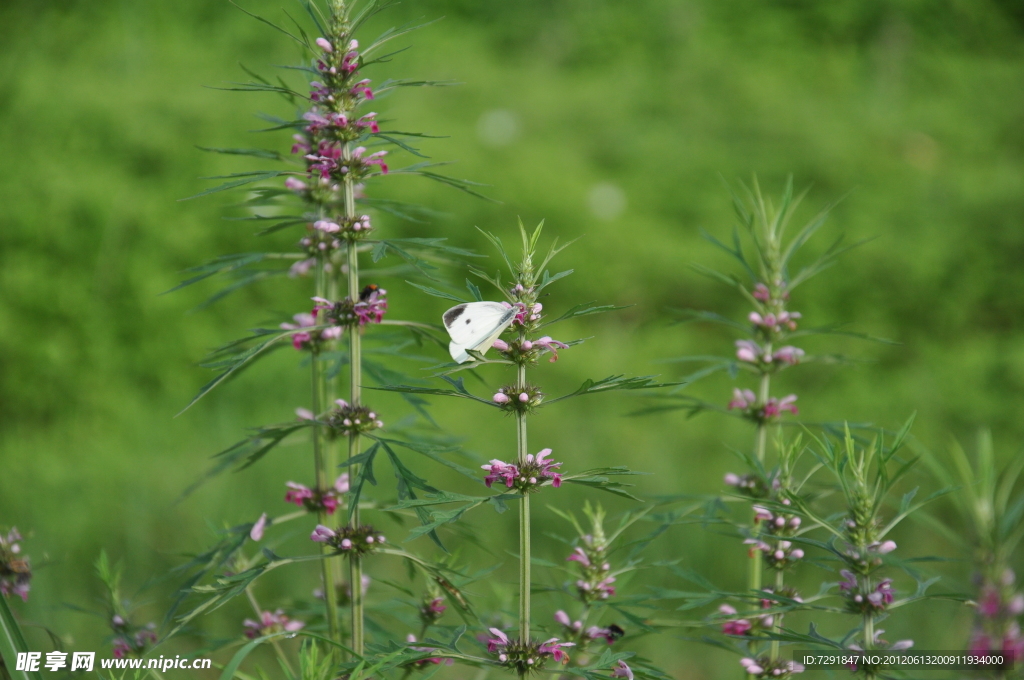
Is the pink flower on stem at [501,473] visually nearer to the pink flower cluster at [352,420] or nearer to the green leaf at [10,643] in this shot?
the pink flower cluster at [352,420]

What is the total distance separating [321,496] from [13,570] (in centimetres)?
53

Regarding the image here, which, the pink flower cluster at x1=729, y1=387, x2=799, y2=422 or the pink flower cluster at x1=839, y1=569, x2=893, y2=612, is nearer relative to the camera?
the pink flower cluster at x1=839, y1=569, x2=893, y2=612

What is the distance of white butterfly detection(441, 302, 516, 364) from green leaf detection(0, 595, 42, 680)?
0.83m

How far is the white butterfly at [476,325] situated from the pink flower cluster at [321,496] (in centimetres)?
51

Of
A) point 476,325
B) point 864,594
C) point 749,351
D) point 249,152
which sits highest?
point 249,152

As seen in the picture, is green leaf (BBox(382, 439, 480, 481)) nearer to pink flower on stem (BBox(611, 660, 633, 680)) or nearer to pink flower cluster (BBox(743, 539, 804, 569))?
pink flower on stem (BBox(611, 660, 633, 680))

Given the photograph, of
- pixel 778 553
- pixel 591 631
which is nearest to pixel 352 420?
pixel 591 631

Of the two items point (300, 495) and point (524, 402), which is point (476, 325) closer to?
point (524, 402)

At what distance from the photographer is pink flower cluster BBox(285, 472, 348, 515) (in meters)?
1.62

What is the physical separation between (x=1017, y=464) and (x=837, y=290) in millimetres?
5103

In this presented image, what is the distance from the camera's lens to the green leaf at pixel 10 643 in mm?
1331

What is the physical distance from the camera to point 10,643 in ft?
4.46

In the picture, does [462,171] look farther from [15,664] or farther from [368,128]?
[15,664]

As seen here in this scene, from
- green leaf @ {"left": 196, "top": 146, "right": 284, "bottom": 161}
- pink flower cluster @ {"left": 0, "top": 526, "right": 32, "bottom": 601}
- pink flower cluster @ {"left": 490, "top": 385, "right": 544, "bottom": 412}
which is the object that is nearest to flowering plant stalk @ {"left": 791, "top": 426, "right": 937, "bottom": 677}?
pink flower cluster @ {"left": 490, "top": 385, "right": 544, "bottom": 412}
